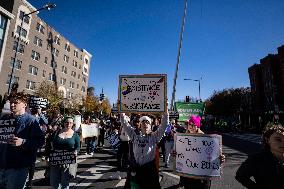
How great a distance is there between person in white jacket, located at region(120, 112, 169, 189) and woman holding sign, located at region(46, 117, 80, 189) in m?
1.70

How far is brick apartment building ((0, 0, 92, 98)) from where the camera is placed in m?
37.1

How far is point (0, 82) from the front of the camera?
36.2 m

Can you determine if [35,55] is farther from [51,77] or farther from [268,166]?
[268,166]

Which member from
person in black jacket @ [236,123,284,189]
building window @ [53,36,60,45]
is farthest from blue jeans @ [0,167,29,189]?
building window @ [53,36,60,45]

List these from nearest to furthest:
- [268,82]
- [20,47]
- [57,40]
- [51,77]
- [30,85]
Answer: [20,47], [30,85], [51,77], [57,40], [268,82]

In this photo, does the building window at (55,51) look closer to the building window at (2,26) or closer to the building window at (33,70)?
the building window at (33,70)

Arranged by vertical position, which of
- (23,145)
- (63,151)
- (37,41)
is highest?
(37,41)

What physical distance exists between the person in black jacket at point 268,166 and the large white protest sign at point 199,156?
5.00 feet

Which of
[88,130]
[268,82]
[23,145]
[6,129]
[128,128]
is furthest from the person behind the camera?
[268,82]

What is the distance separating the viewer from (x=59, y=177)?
5766 millimetres

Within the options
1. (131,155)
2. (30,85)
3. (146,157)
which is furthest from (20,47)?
(146,157)

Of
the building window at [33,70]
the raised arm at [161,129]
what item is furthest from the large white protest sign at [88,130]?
the building window at [33,70]

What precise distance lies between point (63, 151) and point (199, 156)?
2.93 meters

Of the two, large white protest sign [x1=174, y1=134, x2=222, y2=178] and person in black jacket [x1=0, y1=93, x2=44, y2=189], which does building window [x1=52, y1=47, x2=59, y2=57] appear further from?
large white protest sign [x1=174, y1=134, x2=222, y2=178]
